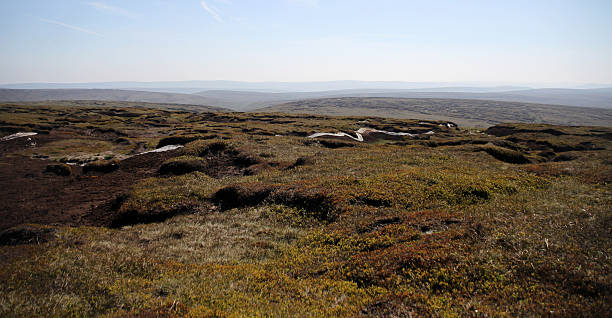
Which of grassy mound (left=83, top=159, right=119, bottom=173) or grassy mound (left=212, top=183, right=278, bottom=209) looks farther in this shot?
grassy mound (left=83, top=159, right=119, bottom=173)

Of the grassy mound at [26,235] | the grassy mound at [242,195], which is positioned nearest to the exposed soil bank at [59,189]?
the grassy mound at [26,235]

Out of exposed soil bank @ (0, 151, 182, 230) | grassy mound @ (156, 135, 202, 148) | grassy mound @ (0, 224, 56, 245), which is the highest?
grassy mound @ (156, 135, 202, 148)

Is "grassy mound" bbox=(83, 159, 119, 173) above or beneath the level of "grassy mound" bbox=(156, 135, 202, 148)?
beneath

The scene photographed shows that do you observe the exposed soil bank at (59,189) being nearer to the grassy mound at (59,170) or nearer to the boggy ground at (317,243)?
the boggy ground at (317,243)

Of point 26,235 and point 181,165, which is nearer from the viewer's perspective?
point 26,235

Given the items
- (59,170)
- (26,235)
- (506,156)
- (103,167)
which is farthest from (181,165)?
(506,156)

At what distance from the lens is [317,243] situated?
1503 cm

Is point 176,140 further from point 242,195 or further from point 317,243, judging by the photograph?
point 317,243

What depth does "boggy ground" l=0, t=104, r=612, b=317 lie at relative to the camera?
880 cm

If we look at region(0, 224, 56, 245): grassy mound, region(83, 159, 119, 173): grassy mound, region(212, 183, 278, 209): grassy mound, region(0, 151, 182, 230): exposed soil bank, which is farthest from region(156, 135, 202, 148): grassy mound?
region(0, 224, 56, 245): grassy mound

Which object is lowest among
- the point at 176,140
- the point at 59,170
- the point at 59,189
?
the point at 59,189

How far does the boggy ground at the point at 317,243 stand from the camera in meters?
8.80

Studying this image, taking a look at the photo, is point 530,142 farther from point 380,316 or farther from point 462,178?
point 380,316

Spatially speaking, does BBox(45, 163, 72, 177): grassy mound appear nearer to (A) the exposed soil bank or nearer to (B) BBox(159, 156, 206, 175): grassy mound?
(A) the exposed soil bank
